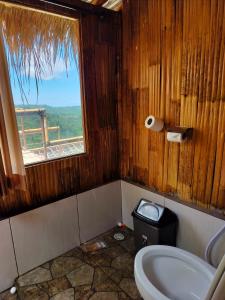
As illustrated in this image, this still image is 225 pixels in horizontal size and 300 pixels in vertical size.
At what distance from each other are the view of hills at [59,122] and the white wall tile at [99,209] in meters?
0.61

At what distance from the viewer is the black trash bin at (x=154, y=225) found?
5.48 feet

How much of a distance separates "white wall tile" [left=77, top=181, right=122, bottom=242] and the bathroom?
1cm

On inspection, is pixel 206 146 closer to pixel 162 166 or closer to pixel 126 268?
pixel 162 166

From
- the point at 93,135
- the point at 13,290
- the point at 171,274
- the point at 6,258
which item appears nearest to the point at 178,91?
the point at 93,135

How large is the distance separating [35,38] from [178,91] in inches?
46.1

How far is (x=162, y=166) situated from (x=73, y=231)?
1.06 metres

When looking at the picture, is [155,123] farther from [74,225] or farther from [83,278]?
[83,278]

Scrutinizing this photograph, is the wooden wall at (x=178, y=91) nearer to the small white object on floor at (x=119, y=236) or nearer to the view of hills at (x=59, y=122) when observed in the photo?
the view of hills at (x=59, y=122)

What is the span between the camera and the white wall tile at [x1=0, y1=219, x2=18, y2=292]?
157 centimetres

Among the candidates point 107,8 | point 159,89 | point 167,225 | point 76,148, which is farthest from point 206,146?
point 107,8

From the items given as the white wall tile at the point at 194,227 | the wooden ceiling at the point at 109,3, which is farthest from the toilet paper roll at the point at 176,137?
the wooden ceiling at the point at 109,3

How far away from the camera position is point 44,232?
1.80 m

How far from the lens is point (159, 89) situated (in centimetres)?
171

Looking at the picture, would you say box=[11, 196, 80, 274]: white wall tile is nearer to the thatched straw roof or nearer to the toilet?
the toilet
